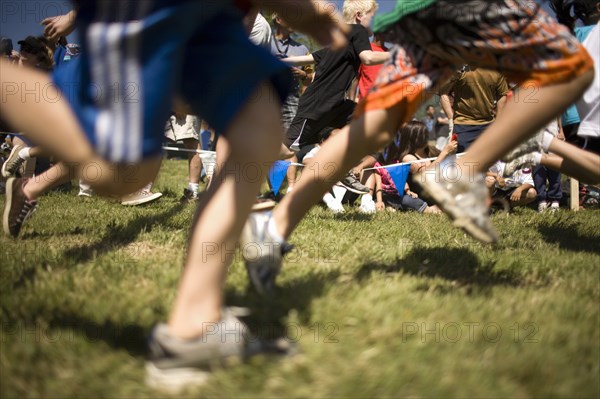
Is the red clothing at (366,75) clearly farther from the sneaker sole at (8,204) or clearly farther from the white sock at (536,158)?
the sneaker sole at (8,204)

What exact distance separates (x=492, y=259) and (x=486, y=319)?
3.21 feet

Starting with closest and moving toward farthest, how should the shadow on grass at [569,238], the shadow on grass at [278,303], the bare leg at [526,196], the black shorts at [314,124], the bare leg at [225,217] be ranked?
the bare leg at [225,217] < the shadow on grass at [278,303] < the shadow on grass at [569,238] < the black shorts at [314,124] < the bare leg at [526,196]

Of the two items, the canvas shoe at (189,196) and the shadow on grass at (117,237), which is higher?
the shadow on grass at (117,237)

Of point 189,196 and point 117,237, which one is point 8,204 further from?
point 189,196

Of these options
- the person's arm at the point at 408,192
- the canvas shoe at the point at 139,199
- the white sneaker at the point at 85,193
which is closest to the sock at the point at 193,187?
the canvas shoe at the point at 139,199

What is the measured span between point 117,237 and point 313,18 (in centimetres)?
207

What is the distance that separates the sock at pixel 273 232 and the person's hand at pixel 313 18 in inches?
27.4

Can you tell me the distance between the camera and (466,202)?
181 centimetres

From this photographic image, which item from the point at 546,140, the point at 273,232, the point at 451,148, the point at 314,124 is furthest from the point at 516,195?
the point at 273,232

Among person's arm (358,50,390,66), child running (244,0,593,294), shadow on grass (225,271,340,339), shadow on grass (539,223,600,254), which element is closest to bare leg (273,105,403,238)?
child running (244,0,593,294)

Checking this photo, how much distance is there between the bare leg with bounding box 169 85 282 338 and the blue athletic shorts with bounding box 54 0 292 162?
7 centimetres

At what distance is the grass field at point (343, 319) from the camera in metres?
1.30

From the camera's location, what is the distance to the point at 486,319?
1699 millimetres

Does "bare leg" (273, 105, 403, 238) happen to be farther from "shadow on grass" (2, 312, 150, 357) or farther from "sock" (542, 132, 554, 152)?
"sock" (542, 132, 554, 152)
